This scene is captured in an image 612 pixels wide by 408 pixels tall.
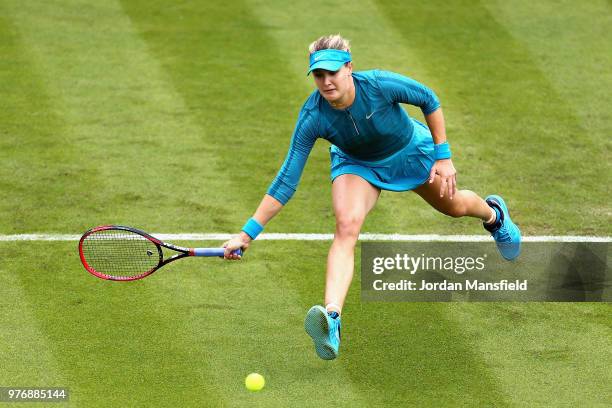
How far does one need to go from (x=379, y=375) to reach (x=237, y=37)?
22.8 ft

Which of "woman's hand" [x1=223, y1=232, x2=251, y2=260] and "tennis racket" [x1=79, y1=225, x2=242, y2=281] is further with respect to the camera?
"tennis racket" [x1=79, y1=225, x2=242, y2=281]

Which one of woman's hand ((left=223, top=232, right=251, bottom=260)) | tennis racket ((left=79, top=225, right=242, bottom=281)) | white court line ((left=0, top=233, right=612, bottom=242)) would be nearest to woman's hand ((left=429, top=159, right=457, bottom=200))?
woman's hand ((left=223, top=232, right=251, bottom=260))

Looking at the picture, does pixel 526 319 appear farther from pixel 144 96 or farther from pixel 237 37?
pixel 237 37

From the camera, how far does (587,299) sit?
9094 mm

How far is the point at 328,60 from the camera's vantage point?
788 centimetres

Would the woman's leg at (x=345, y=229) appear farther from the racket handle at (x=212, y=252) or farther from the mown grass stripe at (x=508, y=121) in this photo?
the mown grass stripe at (x=508, y=121)

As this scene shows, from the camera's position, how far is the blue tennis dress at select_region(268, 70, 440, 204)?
8195 mm

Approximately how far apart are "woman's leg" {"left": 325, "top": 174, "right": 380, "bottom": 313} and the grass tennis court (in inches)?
21.1

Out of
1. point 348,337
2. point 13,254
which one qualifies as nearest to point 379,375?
point 348,337

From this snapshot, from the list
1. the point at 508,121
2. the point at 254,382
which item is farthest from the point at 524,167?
the point at 254,382

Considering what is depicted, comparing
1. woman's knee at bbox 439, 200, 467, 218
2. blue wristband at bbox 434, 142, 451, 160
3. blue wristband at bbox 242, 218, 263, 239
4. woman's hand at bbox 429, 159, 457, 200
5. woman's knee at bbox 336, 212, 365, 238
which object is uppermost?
blue wristband at bbox 434, 142, 451, 160

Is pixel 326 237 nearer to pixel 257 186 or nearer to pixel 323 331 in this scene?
pixel 257 186

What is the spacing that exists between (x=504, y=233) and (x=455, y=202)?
0.76m

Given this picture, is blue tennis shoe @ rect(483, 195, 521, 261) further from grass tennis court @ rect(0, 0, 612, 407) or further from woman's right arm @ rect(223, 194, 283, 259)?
woman's right arm @ rect(223, 194, 283, 259)
